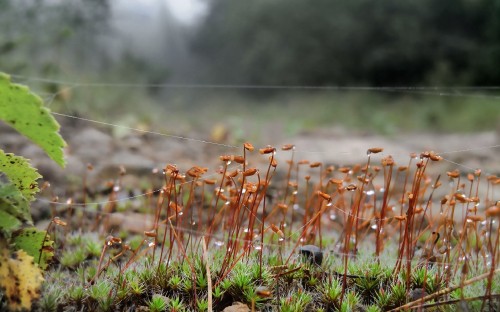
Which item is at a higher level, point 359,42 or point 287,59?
point 359,42

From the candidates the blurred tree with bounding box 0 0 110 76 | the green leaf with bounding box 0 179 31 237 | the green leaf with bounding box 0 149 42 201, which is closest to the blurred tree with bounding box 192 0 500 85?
the blurred tree with bounding box 0 0 110 76

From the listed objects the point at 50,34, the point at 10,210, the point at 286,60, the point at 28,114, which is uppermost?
the point at 286,60

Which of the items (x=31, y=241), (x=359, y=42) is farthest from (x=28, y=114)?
(x=359, y=42)

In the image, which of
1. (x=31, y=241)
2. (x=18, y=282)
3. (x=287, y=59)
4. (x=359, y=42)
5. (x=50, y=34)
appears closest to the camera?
(x=18, y=282)

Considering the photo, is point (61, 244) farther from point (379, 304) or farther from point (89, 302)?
point (379, 304)

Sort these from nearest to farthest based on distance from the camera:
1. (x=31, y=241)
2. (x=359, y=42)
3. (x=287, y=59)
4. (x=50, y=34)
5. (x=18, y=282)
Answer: (x=18, y=282) < (x=31, y=241) < (x=50, y=34) < (x=359, y=42) < (x=287, y=59)

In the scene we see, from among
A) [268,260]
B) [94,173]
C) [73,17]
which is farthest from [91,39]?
[268,260]

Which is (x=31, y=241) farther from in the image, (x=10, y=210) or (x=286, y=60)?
(x=286, y=60)

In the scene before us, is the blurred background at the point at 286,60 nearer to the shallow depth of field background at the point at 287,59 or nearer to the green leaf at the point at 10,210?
the shallow depth of field background at the point at 287,59
